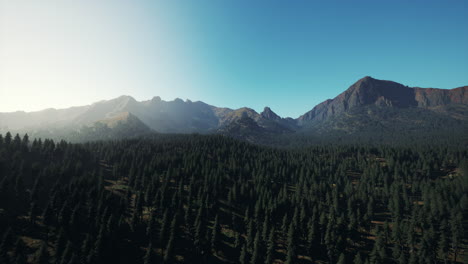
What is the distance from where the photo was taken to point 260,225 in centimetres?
8444

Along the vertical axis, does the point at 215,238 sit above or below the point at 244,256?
above

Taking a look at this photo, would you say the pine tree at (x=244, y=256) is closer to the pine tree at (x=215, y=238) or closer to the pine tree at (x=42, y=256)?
the pine tree at (x=215, y=238)

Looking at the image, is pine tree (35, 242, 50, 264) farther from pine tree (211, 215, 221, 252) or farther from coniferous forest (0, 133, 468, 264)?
pine tree (211, 215, 221, 252)

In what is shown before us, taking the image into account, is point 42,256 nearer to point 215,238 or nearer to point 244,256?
point 215,238

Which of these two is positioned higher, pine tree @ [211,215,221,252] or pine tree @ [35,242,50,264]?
pine tree @ [35,242,50,264]

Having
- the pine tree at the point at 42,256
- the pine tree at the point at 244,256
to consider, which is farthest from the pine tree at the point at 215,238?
the pine tree at the point at 42,256

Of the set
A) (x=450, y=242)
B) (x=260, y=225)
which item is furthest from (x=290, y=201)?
(x=450, y=242)

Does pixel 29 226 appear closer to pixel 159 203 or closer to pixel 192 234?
pixel 159 203

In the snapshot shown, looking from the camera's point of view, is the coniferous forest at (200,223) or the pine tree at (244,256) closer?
the coniferous forest at (200,223)

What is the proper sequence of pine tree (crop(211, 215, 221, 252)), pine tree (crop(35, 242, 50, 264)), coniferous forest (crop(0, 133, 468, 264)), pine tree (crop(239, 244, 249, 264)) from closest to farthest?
pine tree (crop(35, 242, 50, 264)) → coniferous forest (crop(0, 133, 468, 264)) → pine tree (crop(239, 244, 249, 264)) → pine tree (crop(211, 215, 221, 252))

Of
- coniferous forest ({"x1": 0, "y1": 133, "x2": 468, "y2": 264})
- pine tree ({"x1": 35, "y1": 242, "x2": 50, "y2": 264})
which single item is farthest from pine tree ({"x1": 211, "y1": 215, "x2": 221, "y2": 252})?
pine tree ({"x1": 35, "y1": 242, "x2": 50, "y2": 264})

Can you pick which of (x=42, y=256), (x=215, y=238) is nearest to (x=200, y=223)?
(x=215, y=238)

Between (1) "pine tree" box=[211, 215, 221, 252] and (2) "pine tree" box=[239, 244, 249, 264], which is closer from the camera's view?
(2) "pine tree" box=[239, 244, 249, 264]

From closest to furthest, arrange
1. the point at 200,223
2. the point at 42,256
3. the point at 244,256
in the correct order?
the point at 42,256 → the point at 244,256 → the point at 200,223
